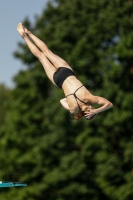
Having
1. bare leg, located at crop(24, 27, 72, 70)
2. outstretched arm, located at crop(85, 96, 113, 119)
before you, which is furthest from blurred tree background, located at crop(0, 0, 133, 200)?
outstretched arm, located at crop(85, 96, 113, 119)

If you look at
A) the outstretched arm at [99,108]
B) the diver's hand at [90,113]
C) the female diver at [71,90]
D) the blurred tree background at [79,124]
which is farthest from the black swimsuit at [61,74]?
the blurred tree background at [79,124]

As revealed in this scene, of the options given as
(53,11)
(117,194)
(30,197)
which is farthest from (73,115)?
(53,11)

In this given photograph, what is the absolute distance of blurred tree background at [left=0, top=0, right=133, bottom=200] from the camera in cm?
2609

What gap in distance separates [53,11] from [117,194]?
9491mm

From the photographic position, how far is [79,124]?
2717 centimetres

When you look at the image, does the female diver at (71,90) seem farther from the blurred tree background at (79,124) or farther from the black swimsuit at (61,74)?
the blurred tree background at (79,124)

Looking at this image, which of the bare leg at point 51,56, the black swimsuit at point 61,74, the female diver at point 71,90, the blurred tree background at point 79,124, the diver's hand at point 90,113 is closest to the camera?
the diver's hand at point 90,113

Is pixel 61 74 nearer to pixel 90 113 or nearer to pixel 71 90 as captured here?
pixel 71 90

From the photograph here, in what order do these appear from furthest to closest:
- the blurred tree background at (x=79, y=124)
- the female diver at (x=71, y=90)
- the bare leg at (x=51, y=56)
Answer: the blurred tree background at (x=79, y=124) → the bare leg at (x=51, y=56) → the female diver at (x=71, y=90)

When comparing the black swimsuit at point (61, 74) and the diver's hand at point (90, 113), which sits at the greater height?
the black swimsuit at point (61, 74)

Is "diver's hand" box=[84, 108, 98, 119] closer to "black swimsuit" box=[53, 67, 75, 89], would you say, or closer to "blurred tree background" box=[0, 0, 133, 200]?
"black swimsuit" box=[53, 67, 75, 89]

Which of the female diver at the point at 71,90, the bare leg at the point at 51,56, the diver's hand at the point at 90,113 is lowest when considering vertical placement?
the diver's hand at the point at 90,113

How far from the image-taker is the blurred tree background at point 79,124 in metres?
26.1

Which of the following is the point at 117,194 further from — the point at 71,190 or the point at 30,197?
the point at 30,197
